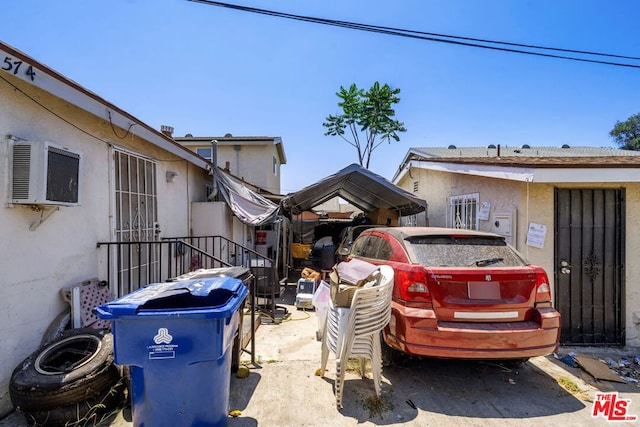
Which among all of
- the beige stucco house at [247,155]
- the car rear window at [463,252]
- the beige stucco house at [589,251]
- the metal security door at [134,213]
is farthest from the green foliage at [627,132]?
the metal security door at [134,213]

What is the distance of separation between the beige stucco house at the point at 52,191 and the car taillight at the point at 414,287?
3.55 metres

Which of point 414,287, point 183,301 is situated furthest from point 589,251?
point 183,301

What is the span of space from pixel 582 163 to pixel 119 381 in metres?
6.33

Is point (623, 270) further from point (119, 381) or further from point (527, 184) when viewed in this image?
point (119, 381)

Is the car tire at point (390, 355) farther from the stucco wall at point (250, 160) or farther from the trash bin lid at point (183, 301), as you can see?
the stucco wall at point (250, 160)

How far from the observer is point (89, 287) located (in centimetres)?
391

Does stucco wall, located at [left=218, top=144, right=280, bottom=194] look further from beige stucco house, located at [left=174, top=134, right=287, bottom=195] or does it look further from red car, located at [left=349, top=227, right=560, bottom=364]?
red car, located at [left=349, top=227, right=560, bottom=364]

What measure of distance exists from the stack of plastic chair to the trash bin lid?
1.04 m

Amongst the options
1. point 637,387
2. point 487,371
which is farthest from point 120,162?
point 637,387

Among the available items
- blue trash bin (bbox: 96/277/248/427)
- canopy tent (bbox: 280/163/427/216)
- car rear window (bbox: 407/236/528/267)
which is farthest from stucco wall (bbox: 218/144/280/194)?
blue trash bin (bbox: 96/277/248/427)

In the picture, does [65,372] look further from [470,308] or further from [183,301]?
[470,308]

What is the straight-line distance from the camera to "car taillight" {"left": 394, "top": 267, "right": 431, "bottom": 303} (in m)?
3.48

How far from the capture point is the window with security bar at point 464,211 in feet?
21.6

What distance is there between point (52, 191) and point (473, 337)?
14.1 feet
